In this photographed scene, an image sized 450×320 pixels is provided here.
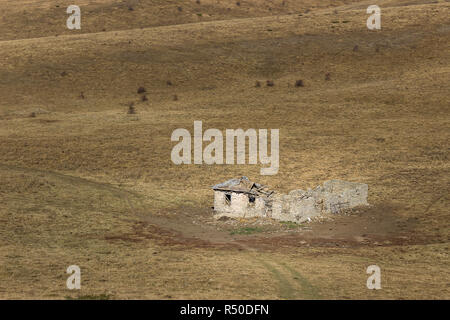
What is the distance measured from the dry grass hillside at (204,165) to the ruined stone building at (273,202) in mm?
960

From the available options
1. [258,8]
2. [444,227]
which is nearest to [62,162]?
[444,227]

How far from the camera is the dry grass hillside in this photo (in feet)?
89.6

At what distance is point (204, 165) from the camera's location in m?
49.0

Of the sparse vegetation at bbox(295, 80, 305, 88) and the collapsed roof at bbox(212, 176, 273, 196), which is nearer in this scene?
the collapsed roof at bbox(212, 176, 273, 196)

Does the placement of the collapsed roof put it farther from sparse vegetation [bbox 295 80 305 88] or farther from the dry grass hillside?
sparse vegetation [bbox 295 80 305 88]

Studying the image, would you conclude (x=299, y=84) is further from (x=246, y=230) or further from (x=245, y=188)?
(x=246, y=230)

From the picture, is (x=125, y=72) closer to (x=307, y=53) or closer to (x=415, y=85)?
(x=307, y=53)

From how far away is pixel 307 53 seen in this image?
74.2m

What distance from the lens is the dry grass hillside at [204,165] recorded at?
89.6ft

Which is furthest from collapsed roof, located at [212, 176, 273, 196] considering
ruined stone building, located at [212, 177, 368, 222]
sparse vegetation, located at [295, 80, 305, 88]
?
sparse vegetation, located at [295, 80, 305, 88]

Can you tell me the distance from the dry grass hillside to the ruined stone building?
96 cm

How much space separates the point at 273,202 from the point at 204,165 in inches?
519

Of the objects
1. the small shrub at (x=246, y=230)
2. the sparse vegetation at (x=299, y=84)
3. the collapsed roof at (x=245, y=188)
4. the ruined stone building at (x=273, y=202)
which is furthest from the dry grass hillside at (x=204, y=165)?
the collapsed roof at (x=245, y=188)

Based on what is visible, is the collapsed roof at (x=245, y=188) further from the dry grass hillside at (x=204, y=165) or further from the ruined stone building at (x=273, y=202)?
the dry grass hillside at (x=204, y=165)
